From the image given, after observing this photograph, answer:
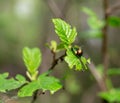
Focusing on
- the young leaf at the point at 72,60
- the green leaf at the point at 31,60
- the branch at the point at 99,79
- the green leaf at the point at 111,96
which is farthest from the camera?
the branch at the point at 99,79

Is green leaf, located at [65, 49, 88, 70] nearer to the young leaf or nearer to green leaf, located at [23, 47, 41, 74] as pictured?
the young leaf

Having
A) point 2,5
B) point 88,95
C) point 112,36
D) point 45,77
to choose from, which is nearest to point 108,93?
point 45,77

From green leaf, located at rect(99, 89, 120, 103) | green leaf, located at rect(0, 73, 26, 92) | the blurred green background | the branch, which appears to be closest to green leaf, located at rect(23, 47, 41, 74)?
green leaf, located at rect(0, 73, 26, 92)

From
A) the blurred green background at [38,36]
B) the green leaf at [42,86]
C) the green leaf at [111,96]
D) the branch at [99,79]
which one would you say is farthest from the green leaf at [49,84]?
the blurred green background at [38,36]

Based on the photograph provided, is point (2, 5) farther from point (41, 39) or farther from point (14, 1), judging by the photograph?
point (41, 39)

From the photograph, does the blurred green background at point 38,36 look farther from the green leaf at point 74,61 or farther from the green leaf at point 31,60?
the green leaf at point 74,61
